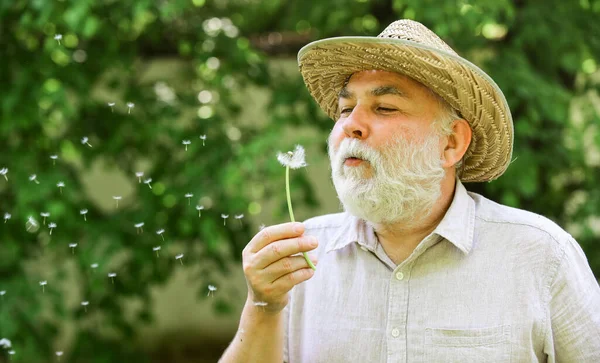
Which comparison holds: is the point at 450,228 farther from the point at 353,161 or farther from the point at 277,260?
the point at 277,260

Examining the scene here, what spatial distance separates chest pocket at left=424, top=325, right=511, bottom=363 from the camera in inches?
75.7

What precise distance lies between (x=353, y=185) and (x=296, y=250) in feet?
1.12

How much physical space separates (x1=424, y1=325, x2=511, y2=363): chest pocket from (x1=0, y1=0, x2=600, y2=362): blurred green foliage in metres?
Result: 1.82

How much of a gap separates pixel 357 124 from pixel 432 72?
0.25 m

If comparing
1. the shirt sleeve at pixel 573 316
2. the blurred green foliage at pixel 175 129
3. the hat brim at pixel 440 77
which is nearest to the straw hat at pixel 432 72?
the hat brim at pixel 440 77

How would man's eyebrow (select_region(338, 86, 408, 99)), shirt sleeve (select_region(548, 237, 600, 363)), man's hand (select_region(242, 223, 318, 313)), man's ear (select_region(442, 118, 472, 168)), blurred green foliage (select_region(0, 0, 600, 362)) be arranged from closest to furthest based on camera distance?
man's hand (select_region(242, 223, 318, 313))
shirt sleeve (select_region(548, 237, 600, 363))
man's eyebrow (select_region(338, 86, 408, 99))
man's ear (select_region(442, 118, 472, 168))
blurred green foliage (select_region(0, 0, 600, 362))

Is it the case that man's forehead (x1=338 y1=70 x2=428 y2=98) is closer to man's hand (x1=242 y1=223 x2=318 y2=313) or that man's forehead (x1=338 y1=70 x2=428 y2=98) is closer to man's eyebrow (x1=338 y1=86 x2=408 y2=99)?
man's eyebrow (x1=338 y1=86 x2=408 y2=99)

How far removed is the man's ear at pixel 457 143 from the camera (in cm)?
215

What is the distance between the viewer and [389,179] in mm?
2018

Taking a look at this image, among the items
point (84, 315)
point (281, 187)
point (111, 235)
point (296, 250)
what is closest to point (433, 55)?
point (296, 250)

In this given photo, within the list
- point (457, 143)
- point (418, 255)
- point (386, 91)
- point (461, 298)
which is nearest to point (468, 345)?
point (461, 298)

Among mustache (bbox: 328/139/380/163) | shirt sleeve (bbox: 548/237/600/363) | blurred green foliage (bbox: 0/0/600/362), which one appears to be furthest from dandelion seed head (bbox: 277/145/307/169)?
blurred green foliage (bbox: 0/0/600/362)

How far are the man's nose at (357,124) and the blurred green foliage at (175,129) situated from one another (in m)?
1.65

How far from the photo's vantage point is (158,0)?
3939 mm
